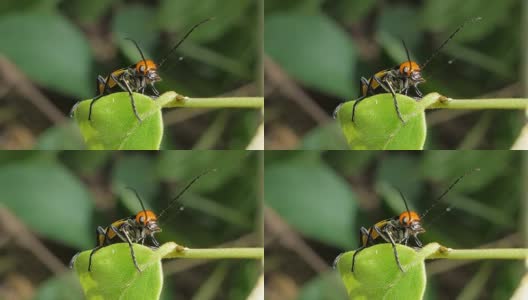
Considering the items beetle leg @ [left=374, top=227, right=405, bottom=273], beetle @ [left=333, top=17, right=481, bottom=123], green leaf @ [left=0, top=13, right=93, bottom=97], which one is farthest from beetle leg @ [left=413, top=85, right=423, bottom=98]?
green leaf @ [left=0, top=13, right=93, bottom=97]

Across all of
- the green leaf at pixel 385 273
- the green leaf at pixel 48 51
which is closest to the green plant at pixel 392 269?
the green leaf at pixel 385 273

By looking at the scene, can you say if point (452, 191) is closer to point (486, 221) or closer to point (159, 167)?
point (486, 221)

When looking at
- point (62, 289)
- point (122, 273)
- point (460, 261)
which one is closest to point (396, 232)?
point (460, 261)

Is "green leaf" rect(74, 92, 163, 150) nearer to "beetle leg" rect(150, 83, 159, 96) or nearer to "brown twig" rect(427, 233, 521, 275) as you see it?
"beetle leg" rect(150, 83, 159, 96)

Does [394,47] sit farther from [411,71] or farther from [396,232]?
[396,232]

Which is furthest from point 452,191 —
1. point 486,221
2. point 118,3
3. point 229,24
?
point 118,3

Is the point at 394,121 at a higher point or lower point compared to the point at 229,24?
lower

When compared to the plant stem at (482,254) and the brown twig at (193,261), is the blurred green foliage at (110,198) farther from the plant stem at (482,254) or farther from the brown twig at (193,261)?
the plant stem at (482,254)
